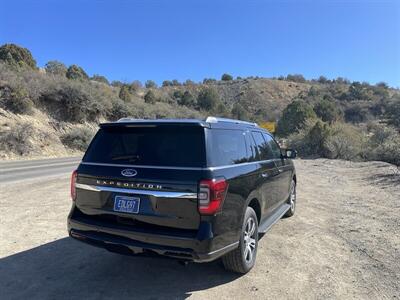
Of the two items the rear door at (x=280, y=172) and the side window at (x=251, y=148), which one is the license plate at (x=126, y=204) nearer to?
the side window at (x=251, y=148)

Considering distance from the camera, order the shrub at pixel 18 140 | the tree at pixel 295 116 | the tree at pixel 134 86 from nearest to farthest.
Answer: the shrub at pixel 18 140 < the tree at pixel 295 116 < the tree at pixel 134 86

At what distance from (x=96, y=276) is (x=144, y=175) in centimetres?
158

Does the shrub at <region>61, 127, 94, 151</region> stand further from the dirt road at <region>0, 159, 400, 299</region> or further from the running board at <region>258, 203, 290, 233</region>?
the running board at <region>258, 203, 290, 233</region>

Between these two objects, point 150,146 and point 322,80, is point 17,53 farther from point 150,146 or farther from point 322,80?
point 322,80

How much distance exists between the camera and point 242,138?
545 centimetres

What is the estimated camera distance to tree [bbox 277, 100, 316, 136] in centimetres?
4228

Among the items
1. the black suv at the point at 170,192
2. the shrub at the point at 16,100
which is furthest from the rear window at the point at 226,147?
the shrub at the point at 16,100

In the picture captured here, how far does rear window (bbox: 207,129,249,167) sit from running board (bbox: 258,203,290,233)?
1.05m

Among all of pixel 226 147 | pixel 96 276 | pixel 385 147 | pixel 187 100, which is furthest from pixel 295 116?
pixel 96 276

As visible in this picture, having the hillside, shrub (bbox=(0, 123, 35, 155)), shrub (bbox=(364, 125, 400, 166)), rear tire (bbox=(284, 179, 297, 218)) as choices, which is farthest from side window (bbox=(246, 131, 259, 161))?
shrub (bbox=(0, 123, 35, 155))

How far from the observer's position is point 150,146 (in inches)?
178

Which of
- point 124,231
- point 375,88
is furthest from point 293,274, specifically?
point 375,88

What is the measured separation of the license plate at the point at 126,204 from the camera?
13.8ft

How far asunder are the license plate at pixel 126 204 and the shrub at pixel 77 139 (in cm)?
2669
